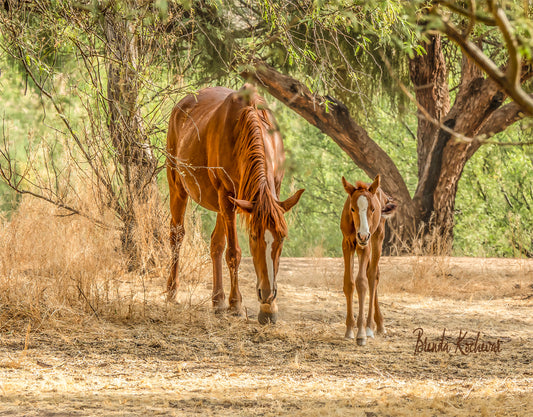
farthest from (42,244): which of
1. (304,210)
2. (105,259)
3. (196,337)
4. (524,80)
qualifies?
(304,210)

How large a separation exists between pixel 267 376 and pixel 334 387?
0.49 metres

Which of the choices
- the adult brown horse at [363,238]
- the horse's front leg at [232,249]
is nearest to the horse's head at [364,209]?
the adult brown horse at [363,238]

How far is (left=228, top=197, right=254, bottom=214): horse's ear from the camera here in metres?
5.57

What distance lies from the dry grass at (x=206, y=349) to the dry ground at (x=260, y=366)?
0.04ft

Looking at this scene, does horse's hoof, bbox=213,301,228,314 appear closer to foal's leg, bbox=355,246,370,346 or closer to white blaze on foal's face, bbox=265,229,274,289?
white blaze on foal's face, bbox=265,229,274,289

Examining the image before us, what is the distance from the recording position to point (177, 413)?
12.1 feet

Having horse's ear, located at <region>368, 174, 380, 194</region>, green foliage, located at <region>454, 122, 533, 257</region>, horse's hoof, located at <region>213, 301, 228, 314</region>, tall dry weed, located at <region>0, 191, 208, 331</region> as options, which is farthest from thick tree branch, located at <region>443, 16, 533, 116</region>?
green foliage, located at <region>454, 122, 533, 257</region>

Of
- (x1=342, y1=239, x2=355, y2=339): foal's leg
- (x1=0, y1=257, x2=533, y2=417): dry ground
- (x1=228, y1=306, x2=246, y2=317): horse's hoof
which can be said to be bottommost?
(x1=0, y1=257, x2=533, y2=417): dry ground

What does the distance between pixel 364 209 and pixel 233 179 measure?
161cm

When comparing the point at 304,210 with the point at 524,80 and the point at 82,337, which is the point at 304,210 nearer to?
the point at 524,80

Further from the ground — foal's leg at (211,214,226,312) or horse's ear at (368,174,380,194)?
horse's ear at (368,174,380,194)

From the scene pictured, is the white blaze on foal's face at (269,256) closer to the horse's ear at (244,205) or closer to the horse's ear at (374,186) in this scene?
the horse's ear at (244,205)

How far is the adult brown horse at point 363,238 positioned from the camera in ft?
17.3

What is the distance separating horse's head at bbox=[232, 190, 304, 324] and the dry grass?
18.4 inches
